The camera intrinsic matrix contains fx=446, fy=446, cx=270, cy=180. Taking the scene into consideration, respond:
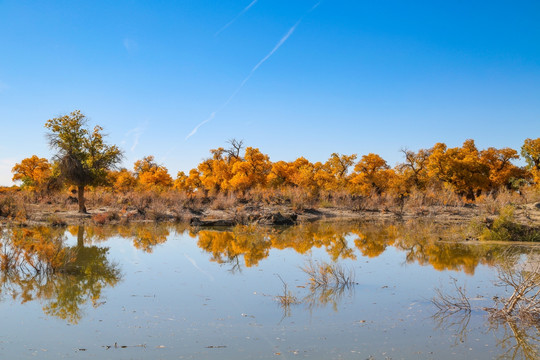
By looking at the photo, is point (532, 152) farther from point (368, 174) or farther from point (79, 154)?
point (79, 154)

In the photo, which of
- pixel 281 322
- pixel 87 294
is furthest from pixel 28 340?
pixel 281 322

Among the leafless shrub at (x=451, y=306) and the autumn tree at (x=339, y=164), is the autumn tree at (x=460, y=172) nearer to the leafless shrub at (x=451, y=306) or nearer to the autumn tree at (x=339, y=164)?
the autumn tree at (x=339, y=164)

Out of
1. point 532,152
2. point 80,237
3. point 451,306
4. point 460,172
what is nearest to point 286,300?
point 451,306

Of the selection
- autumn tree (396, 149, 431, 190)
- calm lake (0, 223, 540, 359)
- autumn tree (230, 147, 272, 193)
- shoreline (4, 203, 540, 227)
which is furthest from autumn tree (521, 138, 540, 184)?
calm lake (0, 223, 540, 359)

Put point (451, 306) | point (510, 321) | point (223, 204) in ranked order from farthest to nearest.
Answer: point (223, 204), point (451, 306), point (510, 321)

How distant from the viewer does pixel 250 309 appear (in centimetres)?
823

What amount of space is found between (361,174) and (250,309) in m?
42.5

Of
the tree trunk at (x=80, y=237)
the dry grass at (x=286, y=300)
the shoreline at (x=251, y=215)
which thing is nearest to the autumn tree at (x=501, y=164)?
the shoreline at (x=251, y=215)

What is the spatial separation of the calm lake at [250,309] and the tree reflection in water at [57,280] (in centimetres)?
4

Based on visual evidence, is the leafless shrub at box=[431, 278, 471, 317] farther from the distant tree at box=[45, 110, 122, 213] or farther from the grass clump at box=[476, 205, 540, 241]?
the distant tree at box=[45, 110, 122, 213]

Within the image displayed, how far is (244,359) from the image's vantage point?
5.86m

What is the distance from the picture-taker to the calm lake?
20.5 ft

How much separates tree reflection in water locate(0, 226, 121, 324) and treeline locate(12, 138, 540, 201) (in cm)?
2675

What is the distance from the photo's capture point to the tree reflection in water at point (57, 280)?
8484 millimetres
